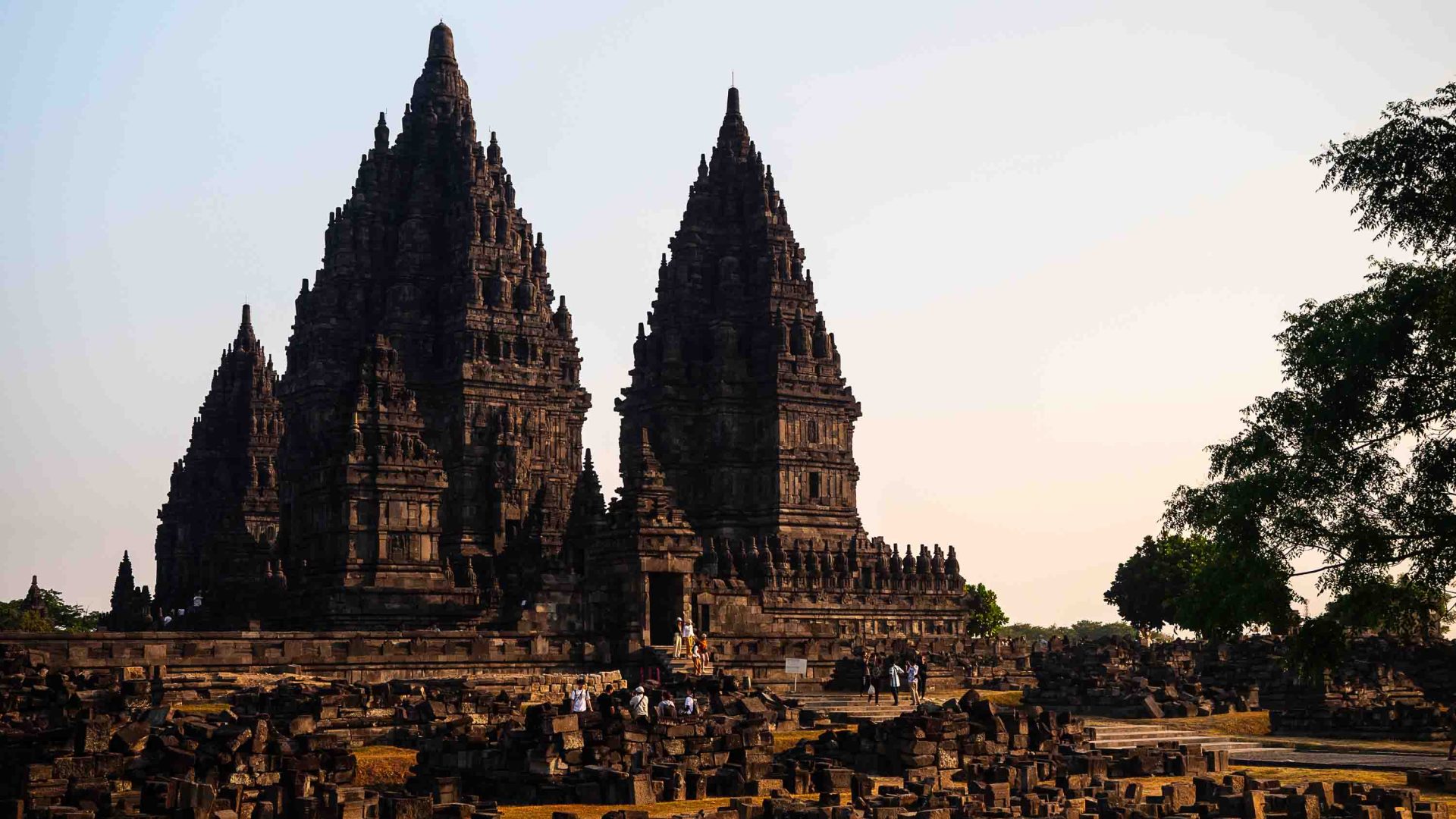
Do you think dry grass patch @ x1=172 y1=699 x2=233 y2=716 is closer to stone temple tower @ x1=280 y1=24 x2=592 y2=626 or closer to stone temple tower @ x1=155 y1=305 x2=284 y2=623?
stone temple tower @ x1=280 y1=24 x2=592 y2=626

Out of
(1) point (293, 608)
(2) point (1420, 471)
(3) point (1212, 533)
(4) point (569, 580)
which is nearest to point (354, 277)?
(1) point (293, 608)

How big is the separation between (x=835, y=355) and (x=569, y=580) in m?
32.6

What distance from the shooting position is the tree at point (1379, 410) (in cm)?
3669

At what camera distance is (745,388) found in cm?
8381

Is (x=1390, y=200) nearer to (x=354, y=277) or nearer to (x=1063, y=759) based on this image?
(x=1063, y=759)

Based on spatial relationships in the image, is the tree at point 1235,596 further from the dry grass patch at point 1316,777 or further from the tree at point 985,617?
the tree at point 985,617

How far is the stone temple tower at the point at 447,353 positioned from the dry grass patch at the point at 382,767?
28424mm

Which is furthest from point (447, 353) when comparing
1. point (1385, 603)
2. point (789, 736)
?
point (1385, 603)

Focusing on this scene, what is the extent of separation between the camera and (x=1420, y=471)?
122 feet

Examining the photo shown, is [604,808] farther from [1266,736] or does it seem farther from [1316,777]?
[1266,736]

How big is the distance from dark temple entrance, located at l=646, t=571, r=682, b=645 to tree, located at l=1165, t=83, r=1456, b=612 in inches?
764

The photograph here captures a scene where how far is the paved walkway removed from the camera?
36.5 m

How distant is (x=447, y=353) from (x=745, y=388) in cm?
1320

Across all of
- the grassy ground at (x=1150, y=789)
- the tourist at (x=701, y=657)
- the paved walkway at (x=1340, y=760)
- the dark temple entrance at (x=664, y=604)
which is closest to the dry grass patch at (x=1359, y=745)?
the paved walkway at (x=1340, y=760)
